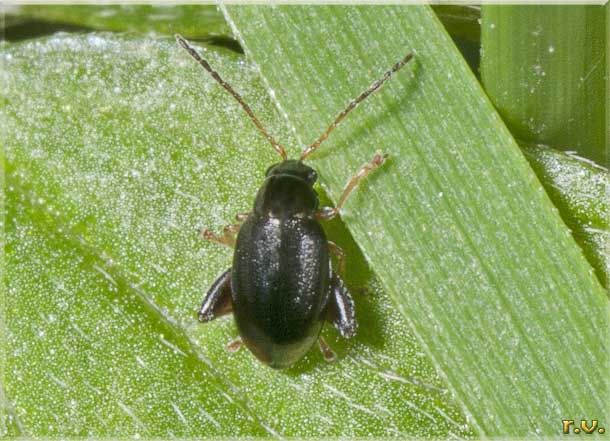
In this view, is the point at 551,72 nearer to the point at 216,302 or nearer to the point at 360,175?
the point at 360,175

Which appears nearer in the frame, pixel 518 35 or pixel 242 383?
pixel 518 35

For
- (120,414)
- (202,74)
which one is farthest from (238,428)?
(202,74)

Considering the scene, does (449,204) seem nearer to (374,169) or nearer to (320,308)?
(374,169)

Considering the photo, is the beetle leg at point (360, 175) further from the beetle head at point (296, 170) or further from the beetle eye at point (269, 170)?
the beetle eye at point (269, 170)

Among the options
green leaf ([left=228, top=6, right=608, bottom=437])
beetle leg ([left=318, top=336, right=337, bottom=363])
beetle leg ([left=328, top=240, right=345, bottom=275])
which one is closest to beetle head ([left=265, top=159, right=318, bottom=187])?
green leaf ([left=228, top=6, right=608, bottom=437])

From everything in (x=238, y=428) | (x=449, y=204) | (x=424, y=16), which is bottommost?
(x=238, y=428)

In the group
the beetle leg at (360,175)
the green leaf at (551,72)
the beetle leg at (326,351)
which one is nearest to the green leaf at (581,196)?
the green leaf at (551,72)
